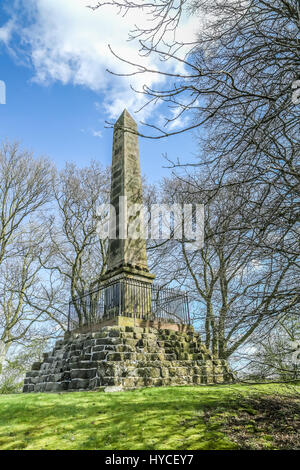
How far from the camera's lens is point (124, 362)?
7.17 metres

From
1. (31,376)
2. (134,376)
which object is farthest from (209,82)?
(31,376)

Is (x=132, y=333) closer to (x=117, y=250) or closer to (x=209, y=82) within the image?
(x=117, y=250)

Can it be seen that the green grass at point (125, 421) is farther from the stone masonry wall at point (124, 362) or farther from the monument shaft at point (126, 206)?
the monument shaft at point (126, 206)

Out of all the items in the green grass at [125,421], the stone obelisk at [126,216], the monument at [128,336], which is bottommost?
the green grass at [125,421]

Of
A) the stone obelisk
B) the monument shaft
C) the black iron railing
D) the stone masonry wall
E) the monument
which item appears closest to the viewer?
the stone masonry wall

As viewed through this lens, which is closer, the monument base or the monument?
the monument base

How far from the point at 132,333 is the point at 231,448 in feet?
16.9

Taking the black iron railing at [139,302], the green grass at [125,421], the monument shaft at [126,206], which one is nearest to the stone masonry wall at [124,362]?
the black iron railing at [139,302]

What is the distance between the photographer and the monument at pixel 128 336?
7246 mm

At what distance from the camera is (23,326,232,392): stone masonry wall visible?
7031 millimetres
